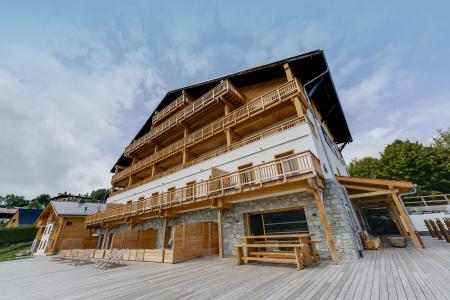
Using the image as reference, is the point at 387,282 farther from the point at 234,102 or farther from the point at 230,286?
the point at 234,102

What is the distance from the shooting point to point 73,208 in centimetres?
2592

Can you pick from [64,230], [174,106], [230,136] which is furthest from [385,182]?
[64,230]

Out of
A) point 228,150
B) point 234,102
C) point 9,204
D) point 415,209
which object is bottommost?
point 415,209

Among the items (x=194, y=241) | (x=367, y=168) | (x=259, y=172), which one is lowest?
(x=194, y=241)

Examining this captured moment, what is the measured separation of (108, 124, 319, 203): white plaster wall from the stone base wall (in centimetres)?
232

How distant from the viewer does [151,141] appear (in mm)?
22891

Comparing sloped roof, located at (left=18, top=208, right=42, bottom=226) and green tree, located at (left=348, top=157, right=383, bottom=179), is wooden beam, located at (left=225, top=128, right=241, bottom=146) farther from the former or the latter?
sloped roof, located at (left=18, top=208, right=42, bottom=226)

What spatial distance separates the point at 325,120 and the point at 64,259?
82.6ft

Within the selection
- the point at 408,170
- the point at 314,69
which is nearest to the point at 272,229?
the point at 314,69

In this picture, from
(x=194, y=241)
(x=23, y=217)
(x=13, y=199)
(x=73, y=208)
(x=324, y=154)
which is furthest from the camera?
(x=13, y=199)

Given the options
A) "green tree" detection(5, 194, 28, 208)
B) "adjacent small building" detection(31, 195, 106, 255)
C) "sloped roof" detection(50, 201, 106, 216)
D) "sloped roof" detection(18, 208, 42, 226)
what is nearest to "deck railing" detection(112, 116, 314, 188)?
"sloped roof" detection(50, 201, 106, 216)

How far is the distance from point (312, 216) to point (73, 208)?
1209 inches

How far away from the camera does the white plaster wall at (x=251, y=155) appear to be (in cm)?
1032

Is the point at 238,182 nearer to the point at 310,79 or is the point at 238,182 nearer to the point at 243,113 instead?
the point at 243,113
